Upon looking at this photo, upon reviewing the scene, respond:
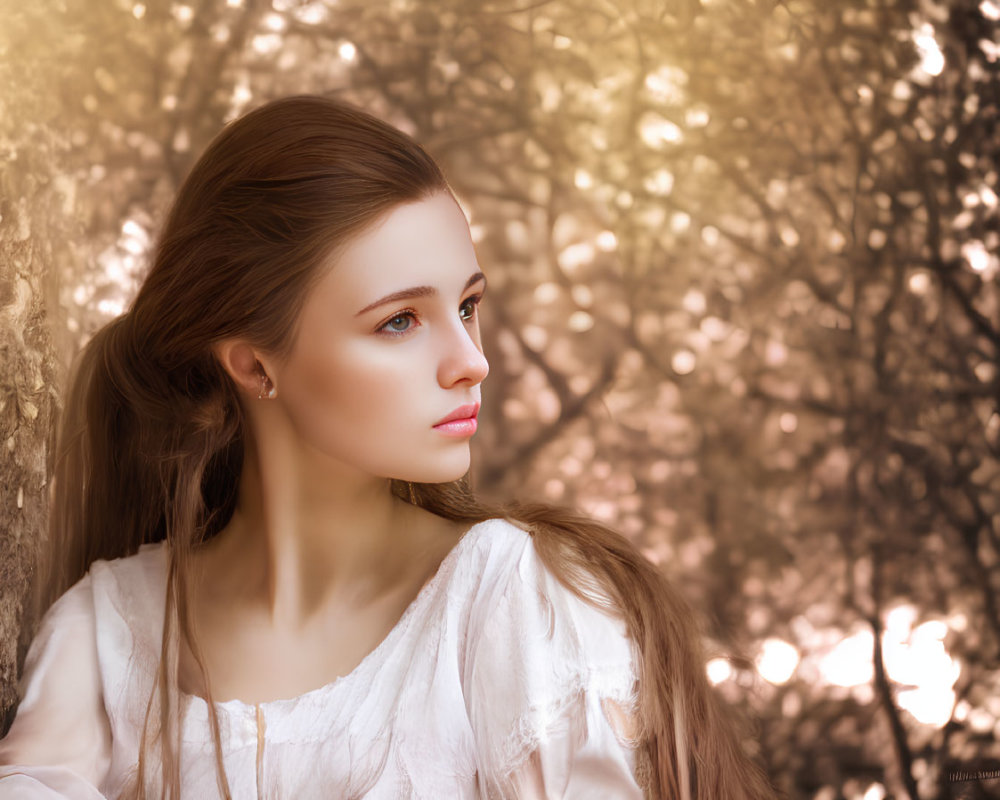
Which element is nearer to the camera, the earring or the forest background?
the earring

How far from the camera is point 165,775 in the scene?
1.16 m

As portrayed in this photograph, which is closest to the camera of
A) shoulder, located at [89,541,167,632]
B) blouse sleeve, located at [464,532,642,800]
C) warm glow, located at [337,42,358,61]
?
blouse sleeve, located at [464,532,642,800]

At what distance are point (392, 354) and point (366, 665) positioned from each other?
36 centimetres

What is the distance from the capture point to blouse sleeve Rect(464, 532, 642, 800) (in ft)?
3.44

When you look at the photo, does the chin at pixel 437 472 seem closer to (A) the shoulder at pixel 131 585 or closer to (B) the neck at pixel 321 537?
(B) the neck at pixel 321 537

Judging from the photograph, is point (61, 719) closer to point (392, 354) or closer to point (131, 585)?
point (131, 585)

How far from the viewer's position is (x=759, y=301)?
5.75 ft

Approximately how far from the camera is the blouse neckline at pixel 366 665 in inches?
46.8

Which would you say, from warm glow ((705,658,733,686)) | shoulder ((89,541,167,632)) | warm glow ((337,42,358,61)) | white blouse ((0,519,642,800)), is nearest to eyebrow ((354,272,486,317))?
white blouse ((0,519,642,800))

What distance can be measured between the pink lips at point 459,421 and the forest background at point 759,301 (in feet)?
1.82

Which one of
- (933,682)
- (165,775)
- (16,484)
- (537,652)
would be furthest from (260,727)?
(933,682)

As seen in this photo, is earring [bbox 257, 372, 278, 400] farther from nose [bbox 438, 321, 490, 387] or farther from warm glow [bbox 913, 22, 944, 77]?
warm glow [bbox 913, 22, 944, 77]

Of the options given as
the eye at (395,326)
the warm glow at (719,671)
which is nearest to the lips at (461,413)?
the eye at (395,326)

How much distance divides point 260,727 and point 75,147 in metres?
1.01
